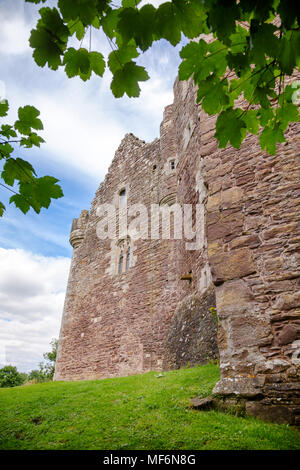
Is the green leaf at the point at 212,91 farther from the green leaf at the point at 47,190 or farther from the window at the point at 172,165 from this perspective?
the window at the point at 172,165

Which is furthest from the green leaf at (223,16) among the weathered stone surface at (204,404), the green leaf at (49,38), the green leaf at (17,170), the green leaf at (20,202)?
the weathered stone surface at (204,404)

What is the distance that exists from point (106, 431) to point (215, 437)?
4.27 feet

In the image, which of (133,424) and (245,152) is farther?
(245,152)

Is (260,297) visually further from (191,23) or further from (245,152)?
(191,23)

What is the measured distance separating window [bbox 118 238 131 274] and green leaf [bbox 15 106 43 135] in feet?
37.2

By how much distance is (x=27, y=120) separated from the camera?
214cm

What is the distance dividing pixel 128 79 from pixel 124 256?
479 inches

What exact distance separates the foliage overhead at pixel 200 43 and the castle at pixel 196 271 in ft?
6.21

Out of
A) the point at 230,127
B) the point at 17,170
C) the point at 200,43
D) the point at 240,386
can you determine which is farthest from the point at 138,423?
the point at 200,43

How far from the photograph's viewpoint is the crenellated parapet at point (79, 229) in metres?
17.5

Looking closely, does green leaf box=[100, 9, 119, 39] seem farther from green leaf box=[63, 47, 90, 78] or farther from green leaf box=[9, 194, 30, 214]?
green leaf box=[9, 194, 30, 214]
